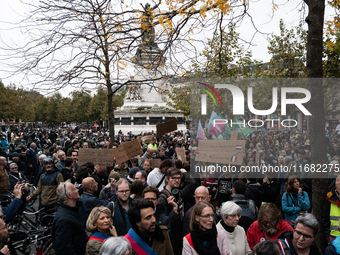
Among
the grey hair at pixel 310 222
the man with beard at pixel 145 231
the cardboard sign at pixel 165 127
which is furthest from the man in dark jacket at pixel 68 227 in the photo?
the cardboard sign at pixel 165 127

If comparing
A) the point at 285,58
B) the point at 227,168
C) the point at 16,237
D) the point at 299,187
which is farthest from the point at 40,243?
the point at 285,58

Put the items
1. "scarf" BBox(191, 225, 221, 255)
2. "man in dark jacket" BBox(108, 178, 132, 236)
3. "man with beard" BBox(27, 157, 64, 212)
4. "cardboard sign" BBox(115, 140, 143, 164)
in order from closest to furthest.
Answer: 1. "scarf" BBox(191, 225, 221, 255)
2. "man in dark jacket" BBox(108, 178, 132, 236)
3. "man with beard" BBox(27, 157, 64, 212)
4. "cardboard sign" BBox(115, 140, 143, 164)

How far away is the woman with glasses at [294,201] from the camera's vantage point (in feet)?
18.6

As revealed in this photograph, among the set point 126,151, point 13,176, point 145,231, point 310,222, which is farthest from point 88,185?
point 13,176

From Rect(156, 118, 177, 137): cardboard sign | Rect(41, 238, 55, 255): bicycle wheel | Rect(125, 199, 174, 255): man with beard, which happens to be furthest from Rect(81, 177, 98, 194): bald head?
Rect(156, 118, 177, 137): cardboard sign

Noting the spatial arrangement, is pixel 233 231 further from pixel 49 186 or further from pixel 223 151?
pixel 49 186

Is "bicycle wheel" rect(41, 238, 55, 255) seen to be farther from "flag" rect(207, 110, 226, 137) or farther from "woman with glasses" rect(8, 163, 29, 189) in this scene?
"flag" rect(207, 110, 226, 137)

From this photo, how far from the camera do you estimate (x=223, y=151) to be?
7730 millimetres

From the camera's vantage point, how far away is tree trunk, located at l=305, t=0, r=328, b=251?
16.2 ft

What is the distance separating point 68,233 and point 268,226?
102 inches

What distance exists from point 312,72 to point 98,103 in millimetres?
68028

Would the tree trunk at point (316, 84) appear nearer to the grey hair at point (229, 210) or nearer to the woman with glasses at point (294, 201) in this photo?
the woman with glasses at point (294, 201)

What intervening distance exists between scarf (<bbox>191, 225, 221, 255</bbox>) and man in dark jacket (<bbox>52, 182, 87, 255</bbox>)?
1.53 m

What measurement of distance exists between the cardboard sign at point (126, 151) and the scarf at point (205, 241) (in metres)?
5.11
